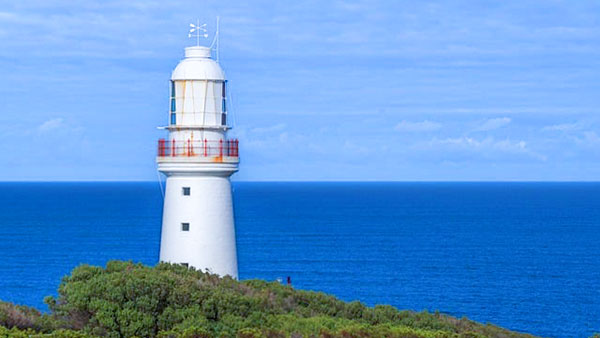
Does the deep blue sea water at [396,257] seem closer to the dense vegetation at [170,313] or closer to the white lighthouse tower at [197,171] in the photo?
the white lighthouse tower at [197,171]

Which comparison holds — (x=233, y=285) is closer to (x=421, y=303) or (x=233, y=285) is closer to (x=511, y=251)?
(x=421, y=303)

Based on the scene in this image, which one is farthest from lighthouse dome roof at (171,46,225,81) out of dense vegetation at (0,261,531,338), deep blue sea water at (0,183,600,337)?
deep blue sea water at (0,183,600,337)

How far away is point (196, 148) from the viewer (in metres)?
24.6

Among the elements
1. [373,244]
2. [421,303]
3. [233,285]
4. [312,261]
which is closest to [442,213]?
[373,244]

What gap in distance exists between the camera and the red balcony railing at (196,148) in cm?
2456

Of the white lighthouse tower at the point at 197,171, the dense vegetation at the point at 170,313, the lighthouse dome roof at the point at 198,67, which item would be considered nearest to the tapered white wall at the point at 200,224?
the white lighthouse tower at the point at 197,171

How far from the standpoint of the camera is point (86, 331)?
61.4 ft

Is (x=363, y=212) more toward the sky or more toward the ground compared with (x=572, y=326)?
more toward the sky

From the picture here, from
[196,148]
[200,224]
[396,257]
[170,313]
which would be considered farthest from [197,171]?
[396,257]

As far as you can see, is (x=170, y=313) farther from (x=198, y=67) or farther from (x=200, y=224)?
(x=198, y=67)

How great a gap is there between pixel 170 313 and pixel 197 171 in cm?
614

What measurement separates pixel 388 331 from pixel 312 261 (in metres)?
60.4

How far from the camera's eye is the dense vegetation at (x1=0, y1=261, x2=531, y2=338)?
57.9ft

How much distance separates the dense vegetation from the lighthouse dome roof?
5891 millimetres
